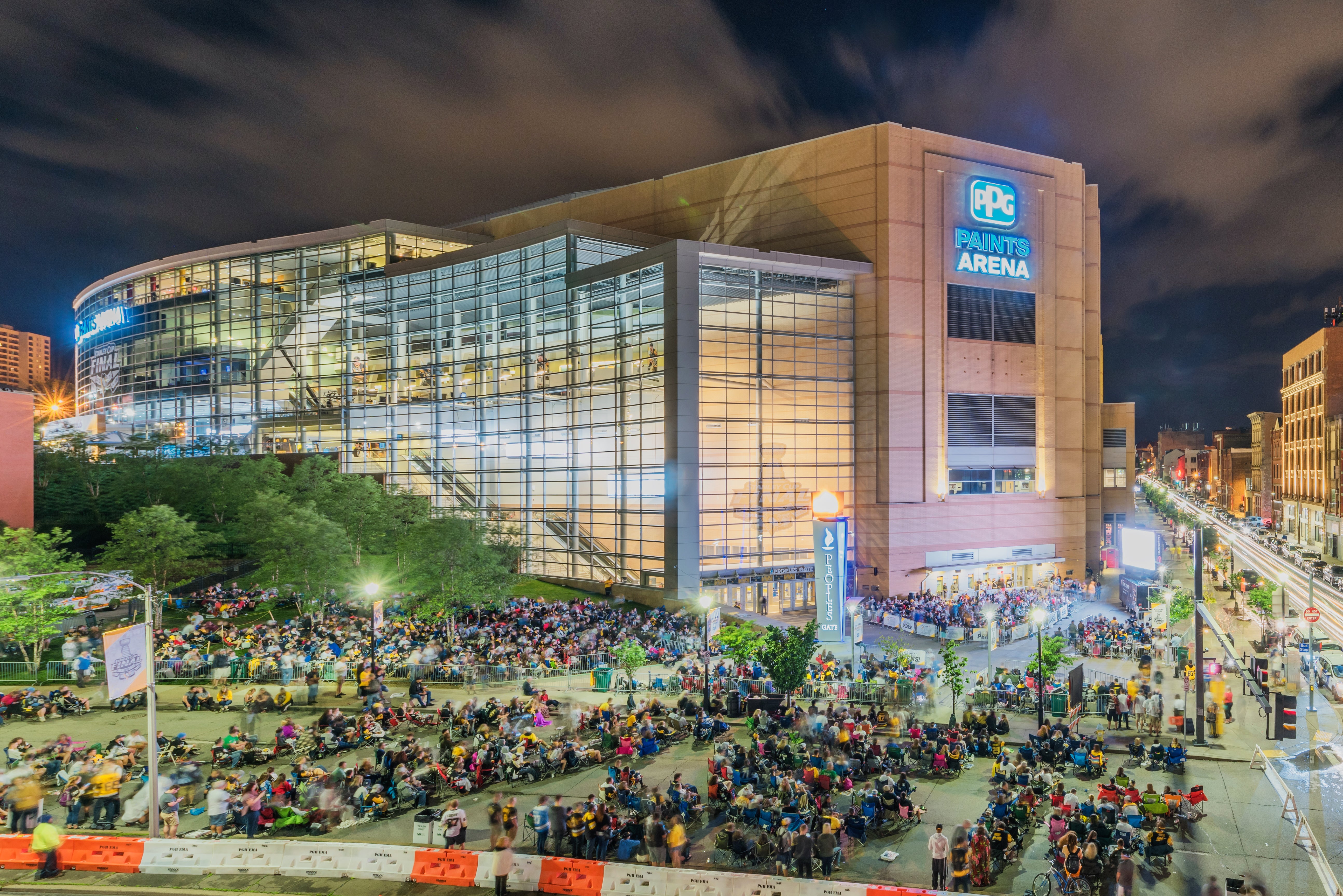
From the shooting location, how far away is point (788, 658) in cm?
2511

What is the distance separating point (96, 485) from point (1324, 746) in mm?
73799

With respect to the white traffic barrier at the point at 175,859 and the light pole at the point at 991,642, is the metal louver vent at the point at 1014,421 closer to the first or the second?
the light pole at the point at 991,642

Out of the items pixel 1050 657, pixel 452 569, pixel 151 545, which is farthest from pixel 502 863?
pixel 151 545

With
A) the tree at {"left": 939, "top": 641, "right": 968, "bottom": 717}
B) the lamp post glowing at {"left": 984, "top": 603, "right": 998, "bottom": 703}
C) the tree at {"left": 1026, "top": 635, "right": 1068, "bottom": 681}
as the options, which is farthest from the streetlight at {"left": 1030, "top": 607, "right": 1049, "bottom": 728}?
the tree at {"left": 939, "top": 641, "right": 968, "bottom": 717}

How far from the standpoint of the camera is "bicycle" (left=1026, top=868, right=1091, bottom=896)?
1331 centimetres

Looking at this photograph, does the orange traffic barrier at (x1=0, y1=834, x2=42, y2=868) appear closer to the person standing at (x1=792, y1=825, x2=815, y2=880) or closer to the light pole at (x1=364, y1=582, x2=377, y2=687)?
the light pole at (x1=364, y1=582, x2=377, y2=687)

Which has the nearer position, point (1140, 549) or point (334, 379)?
point (1140, 549)

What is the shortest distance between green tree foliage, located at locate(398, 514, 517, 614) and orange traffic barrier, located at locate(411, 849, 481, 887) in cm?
1987

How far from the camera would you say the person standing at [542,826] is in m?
15.5

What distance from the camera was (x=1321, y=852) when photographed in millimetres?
15047

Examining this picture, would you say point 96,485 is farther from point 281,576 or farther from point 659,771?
point 659,771

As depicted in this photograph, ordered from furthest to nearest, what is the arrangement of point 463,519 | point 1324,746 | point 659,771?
point 463,519 → point 1324,746 → point 659,771

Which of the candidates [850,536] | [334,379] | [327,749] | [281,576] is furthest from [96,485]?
[850,536]

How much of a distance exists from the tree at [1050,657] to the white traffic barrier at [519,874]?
17.4 metres
